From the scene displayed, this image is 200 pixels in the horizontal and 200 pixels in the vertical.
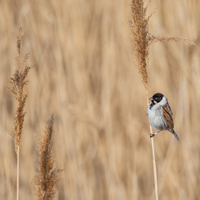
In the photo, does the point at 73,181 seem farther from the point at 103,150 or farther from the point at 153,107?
the point at 153,107

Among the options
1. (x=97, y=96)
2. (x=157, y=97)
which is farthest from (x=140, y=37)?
(x=97, y=96)

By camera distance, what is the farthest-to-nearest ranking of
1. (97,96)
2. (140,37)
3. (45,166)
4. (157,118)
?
(97,96), (157,118), (140,37), (45,166)

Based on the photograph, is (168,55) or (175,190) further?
(168,55)

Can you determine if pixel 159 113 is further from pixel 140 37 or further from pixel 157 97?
pixel 140 37

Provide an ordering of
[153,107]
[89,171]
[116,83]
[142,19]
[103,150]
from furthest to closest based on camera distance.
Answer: [116,83], [89,171], [103,150], [153,107], [142,19]

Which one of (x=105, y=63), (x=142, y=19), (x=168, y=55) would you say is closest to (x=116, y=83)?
(x=105, y=63)

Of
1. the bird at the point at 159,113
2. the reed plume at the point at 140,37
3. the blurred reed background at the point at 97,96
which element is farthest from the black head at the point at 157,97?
the blurred reed background at the point at 97,96

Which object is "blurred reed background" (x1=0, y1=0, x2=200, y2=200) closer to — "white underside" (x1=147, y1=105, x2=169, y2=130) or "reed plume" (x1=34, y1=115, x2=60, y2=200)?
"white underside" (x1=147, y1=105, x2=169, y2=130)

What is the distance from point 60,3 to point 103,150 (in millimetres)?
1076

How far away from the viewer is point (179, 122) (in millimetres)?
2119

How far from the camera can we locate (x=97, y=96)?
7.23 ft

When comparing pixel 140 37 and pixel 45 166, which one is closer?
pixel 45 166

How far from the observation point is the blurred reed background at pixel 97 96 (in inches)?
79.9

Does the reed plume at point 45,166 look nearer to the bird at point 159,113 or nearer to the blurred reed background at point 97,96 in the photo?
the bird at point 159,113
